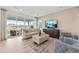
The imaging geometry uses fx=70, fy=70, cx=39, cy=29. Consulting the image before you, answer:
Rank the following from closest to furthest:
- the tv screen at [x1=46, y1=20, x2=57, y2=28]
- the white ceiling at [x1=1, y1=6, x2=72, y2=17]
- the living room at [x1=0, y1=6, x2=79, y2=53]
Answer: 1. the white ceiling at [x1=1, y1=6, x2=72, y2=17]
2. the living room at [x1=0, y1=6, x2=79, y2=53]
3. the tv screen at [x1=46, y1=20, x2=57, y2=28]

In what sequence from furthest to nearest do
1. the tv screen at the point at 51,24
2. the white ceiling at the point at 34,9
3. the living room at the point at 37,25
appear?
the tv screen at the point at 51,24 < the living room at the point at 37,25 < the white ceiling at the point at 34,9

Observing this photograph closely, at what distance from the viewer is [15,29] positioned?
6.19 metres

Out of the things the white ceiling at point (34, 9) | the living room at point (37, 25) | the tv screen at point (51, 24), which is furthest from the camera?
the tv screen at point (51, 24)

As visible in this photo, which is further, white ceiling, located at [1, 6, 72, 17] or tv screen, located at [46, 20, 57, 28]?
tv screen, located at [46, 20, 57, 28]

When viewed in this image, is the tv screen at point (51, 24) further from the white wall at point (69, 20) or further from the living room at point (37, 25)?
the white wall at point (69, 20)

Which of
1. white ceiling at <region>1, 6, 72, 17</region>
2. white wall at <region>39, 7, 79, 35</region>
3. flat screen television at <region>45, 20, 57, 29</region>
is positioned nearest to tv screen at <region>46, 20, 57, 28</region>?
flat screen television at <region>45, 20, 57, 29</region>

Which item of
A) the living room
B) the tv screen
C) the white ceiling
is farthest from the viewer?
the tv screen

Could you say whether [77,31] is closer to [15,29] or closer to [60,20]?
[60,20]

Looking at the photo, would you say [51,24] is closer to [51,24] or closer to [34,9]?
[51,24]

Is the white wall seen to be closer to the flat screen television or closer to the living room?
the living room

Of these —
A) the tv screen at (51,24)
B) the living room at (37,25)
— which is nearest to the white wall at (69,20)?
the living room at (37,25)

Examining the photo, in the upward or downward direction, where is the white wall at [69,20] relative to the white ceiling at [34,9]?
downward
